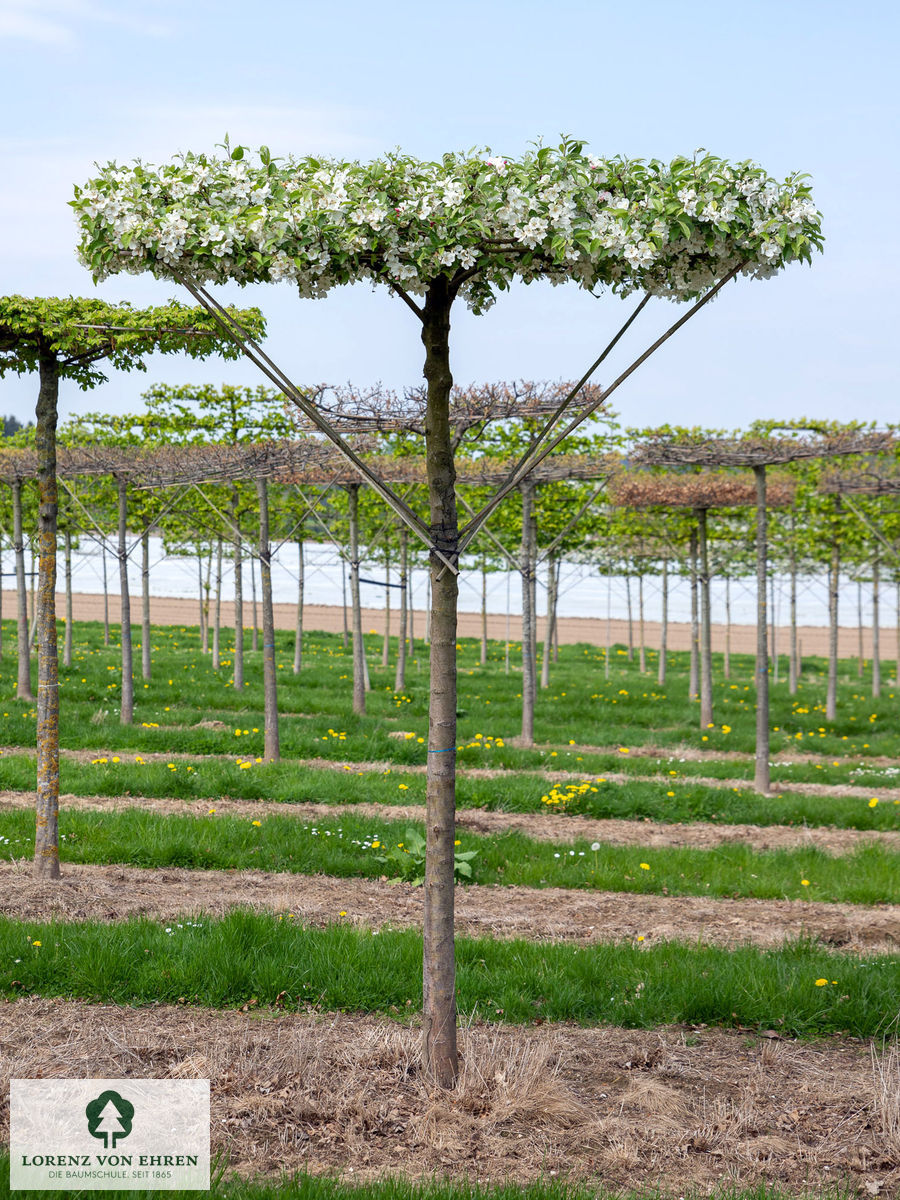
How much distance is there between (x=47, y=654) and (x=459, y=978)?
12.4 feet

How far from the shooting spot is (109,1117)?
3.73m

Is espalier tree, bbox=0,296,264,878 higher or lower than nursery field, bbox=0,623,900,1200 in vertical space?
higher

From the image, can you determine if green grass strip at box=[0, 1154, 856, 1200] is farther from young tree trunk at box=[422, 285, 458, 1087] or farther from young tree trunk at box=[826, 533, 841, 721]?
young tree trunk at box=[826, 533, 841, 721]

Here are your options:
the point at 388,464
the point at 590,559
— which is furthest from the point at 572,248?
the point at 590,559

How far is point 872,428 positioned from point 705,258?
8103mm

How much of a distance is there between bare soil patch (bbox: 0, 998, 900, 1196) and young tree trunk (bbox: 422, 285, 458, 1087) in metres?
0.21

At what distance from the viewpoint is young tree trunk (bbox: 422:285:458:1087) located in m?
4.13

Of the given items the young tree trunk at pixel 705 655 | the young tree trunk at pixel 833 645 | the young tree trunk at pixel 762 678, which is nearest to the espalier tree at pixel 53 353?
the young tree trunk at pixel 762 678

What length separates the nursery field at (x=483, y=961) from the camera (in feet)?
12.2

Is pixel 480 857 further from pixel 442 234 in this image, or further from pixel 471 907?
pixel 442 234

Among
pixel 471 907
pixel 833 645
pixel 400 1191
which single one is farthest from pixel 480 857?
pixel 833 645

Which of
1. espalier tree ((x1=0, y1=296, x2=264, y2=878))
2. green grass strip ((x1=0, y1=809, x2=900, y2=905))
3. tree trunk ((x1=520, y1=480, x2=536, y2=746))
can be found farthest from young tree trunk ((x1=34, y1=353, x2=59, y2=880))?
tree trunk ((x1=520, y1=480, x2=536, y2=746))

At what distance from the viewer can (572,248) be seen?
3771 mm

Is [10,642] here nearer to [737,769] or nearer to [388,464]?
[388,464]
